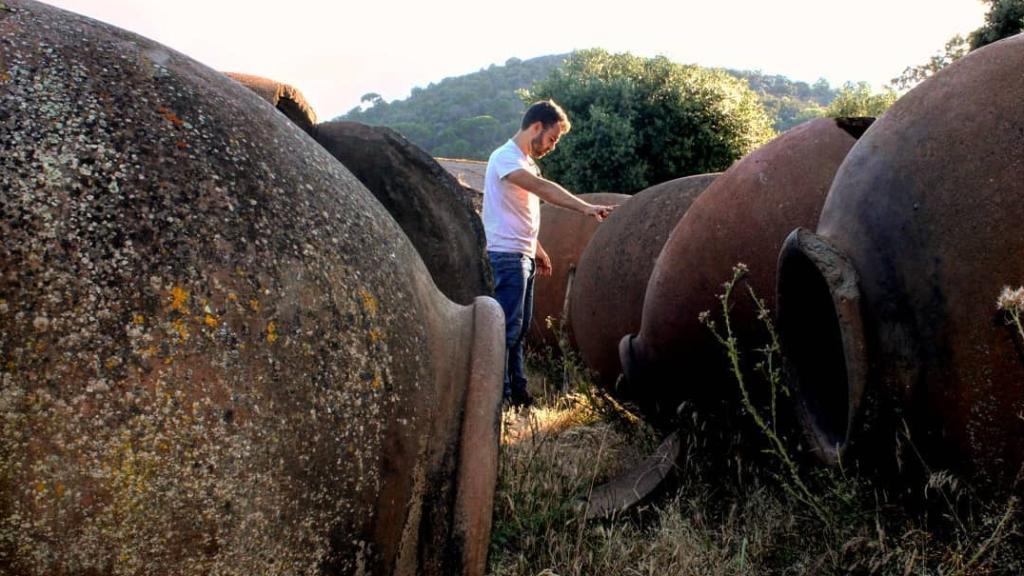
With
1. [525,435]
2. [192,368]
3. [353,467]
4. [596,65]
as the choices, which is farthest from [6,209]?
[596,65]

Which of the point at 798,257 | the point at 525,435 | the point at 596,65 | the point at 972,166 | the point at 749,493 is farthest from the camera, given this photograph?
the point at 596,65

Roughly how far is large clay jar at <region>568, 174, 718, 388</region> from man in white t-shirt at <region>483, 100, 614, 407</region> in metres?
0.27

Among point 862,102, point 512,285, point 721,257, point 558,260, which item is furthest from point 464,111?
point 721,257

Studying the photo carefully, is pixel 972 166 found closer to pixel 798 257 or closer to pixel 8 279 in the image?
pixel 798 257

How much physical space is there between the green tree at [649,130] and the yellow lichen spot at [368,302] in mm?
14311

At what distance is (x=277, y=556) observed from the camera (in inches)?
57.4

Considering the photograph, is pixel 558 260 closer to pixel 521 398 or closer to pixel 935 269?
pixel 521 398

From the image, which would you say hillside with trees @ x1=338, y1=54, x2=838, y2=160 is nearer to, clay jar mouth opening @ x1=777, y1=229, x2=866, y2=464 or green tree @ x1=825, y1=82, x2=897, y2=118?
green tree @ x1=825, y1=82, x2=897, y2=118

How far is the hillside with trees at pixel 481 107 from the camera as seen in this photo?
148 feet

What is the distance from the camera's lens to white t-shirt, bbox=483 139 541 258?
4.75 metres

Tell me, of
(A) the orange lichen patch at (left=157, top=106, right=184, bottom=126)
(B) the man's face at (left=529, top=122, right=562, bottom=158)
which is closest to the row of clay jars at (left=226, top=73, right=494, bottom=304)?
(B) the man's face at (left=529, top=122, right=562, bottom=158)

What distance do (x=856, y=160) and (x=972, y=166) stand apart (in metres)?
0.36

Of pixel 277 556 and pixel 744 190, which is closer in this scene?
pixel 277 556

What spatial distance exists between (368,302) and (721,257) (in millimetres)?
1812
